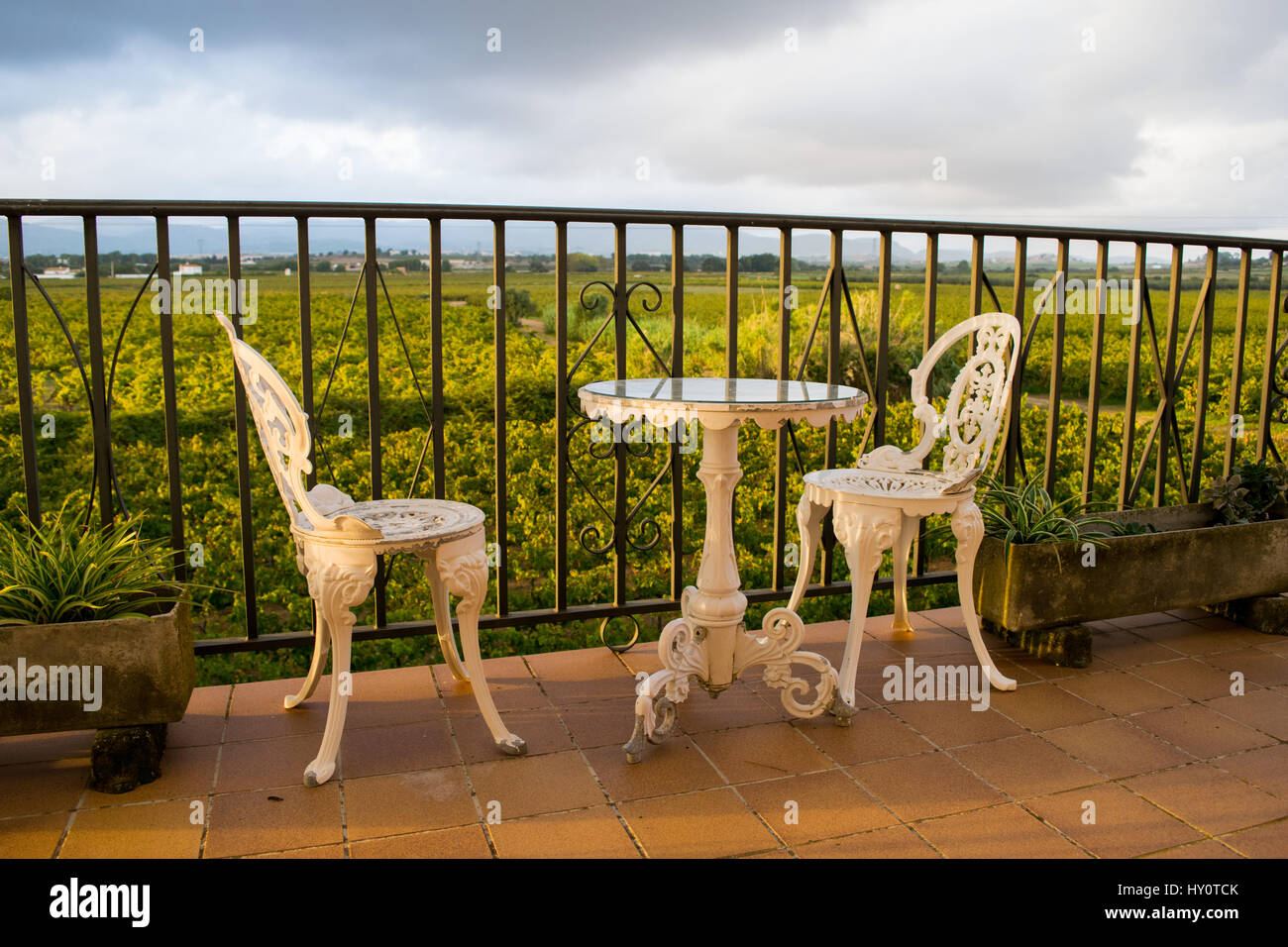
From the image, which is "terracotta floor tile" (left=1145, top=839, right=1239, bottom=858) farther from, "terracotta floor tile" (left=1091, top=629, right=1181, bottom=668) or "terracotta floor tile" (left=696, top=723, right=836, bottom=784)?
"terracotta floor tile" (left=1091, top=629, right=1181, bottom=668)

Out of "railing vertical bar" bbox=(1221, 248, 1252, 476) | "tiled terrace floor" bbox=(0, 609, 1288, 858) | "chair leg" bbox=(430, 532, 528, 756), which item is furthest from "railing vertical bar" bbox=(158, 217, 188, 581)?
"railing vertical bar" bbox=(1221, 248, 1252, 476)

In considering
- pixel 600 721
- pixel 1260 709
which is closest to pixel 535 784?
pixel 600 721

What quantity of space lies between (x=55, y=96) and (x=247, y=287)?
16.8 m

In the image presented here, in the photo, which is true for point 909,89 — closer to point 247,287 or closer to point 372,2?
point 247,287

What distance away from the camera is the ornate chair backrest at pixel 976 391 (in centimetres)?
283

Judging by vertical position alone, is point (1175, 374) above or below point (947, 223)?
below

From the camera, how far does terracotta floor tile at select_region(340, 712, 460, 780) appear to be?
88.7 inches

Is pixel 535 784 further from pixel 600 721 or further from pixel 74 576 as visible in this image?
pixel 74 576

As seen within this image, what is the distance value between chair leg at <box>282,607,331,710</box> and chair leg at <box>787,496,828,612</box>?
138 cm

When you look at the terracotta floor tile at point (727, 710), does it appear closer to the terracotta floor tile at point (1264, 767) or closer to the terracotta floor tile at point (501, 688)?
the terracotta floor tile at point (501, 688)

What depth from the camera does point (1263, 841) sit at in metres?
1.94

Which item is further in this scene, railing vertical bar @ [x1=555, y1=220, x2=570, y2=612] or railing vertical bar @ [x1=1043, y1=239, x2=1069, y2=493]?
railing vertical bar @ [x1=1043, y1=239, x2=1069, y2=493]

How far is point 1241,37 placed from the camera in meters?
5.03
